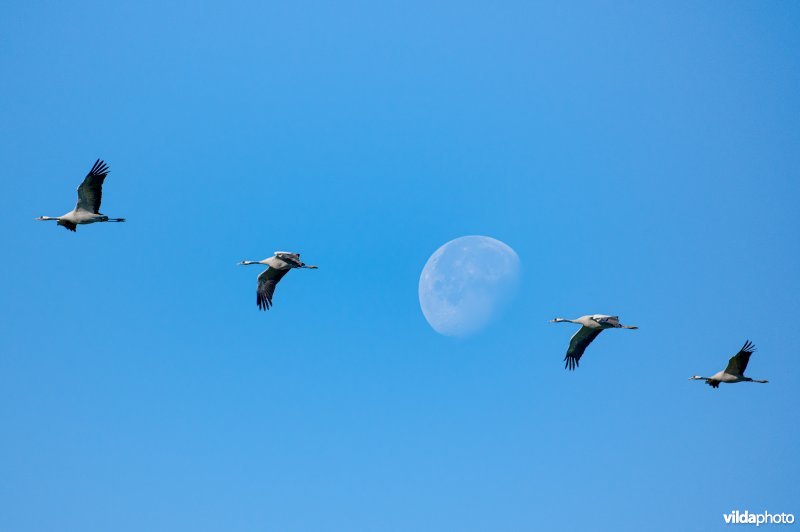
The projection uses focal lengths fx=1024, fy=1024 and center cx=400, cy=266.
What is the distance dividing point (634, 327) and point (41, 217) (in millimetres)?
19936

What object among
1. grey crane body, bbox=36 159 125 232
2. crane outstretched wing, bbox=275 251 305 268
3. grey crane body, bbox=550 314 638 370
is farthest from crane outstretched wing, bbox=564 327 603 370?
grey crane body, bbox=36 159 125 232

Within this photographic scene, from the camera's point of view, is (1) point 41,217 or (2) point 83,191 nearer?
(2) point 83,191

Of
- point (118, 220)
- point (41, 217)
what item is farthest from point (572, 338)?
point (41, 217)

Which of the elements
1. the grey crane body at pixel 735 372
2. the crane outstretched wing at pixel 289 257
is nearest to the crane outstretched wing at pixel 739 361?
the grey crane body at pixel 735 372

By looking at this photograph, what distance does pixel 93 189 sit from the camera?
100ft

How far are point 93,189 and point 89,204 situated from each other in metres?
0.64

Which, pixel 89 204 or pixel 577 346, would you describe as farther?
pixel 577 346

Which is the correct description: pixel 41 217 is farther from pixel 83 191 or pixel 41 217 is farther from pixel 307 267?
pixel 307 267

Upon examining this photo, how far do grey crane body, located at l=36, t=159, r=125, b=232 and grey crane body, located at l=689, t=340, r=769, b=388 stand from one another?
66.5 feet

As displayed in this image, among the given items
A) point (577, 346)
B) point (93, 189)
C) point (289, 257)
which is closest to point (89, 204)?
point (93, 189)

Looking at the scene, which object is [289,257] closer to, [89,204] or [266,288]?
[266,288]

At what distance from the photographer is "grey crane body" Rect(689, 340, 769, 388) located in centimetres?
3369

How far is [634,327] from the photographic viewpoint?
33406 mm

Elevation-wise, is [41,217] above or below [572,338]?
above
